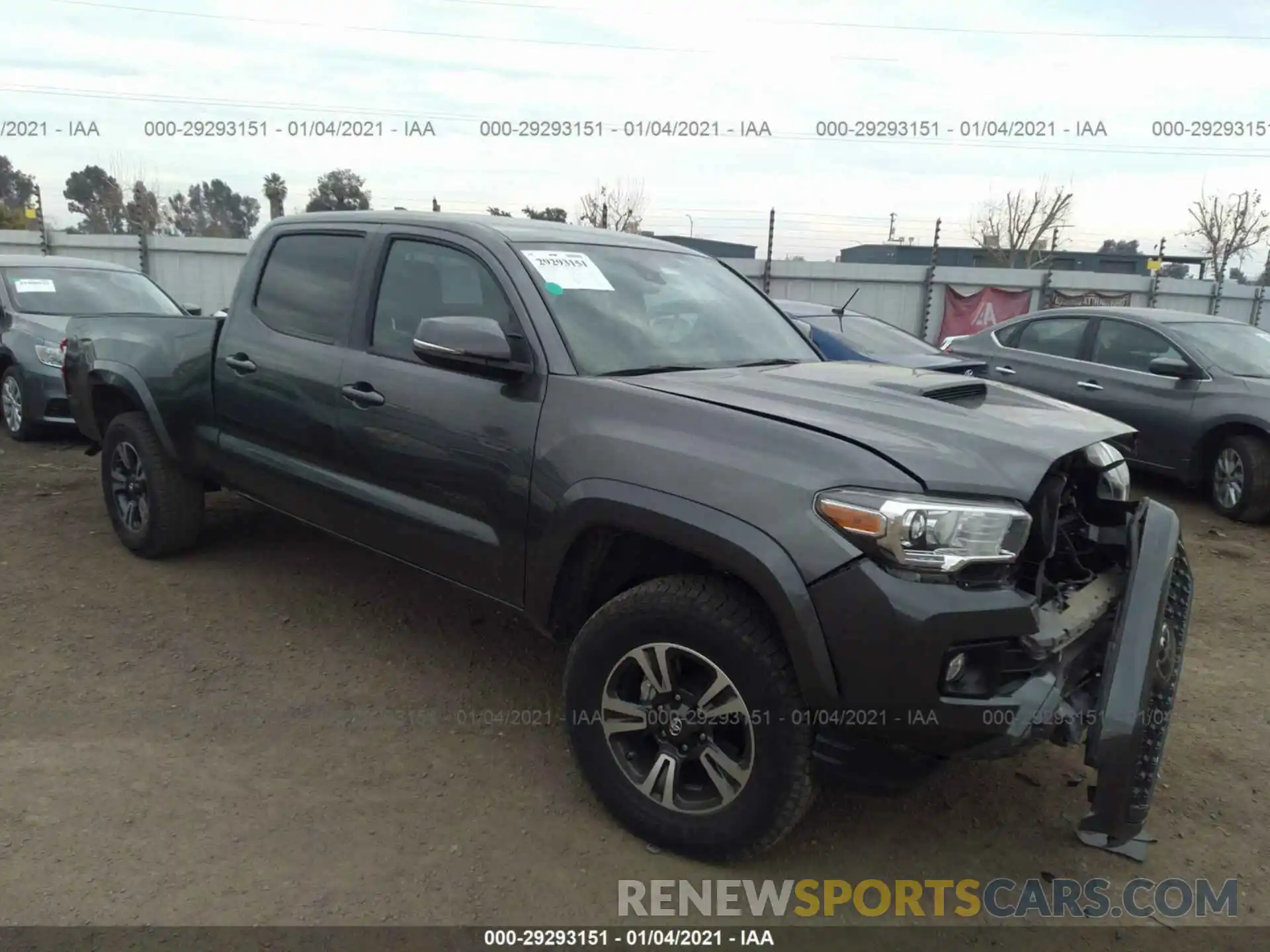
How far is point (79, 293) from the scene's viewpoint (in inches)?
330

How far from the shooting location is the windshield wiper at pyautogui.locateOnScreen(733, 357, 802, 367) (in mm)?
3477

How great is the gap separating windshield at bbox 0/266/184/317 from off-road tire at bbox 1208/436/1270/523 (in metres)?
8.56

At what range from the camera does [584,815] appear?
9.67 feet

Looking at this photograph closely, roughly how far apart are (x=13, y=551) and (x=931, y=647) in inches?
202

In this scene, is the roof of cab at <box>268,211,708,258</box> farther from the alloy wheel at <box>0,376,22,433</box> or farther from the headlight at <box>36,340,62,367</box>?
the alloy wheel at <box>0,376,22,433</box>

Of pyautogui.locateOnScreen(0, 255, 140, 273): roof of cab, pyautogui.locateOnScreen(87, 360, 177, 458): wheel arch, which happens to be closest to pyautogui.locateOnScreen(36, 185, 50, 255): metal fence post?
pyautogui.locateOnScreen(0, 255, 140, 273): roof of cab

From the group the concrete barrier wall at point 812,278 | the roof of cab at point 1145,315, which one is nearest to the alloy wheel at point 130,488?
the roof of cab at point 1145,315

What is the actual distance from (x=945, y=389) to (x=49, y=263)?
28.7 ft

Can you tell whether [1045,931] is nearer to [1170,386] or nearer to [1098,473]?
[1098,473]

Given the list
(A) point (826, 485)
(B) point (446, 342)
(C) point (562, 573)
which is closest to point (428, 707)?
(C) point (562, 573)

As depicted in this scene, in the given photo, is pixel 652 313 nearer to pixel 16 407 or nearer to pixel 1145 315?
pixel 1145 315

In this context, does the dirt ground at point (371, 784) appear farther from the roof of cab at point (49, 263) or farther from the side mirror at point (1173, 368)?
the roof of cab at point (49, 263)

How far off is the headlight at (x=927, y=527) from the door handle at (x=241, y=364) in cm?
290

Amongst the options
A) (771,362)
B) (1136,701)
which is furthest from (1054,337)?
(1136,701)
